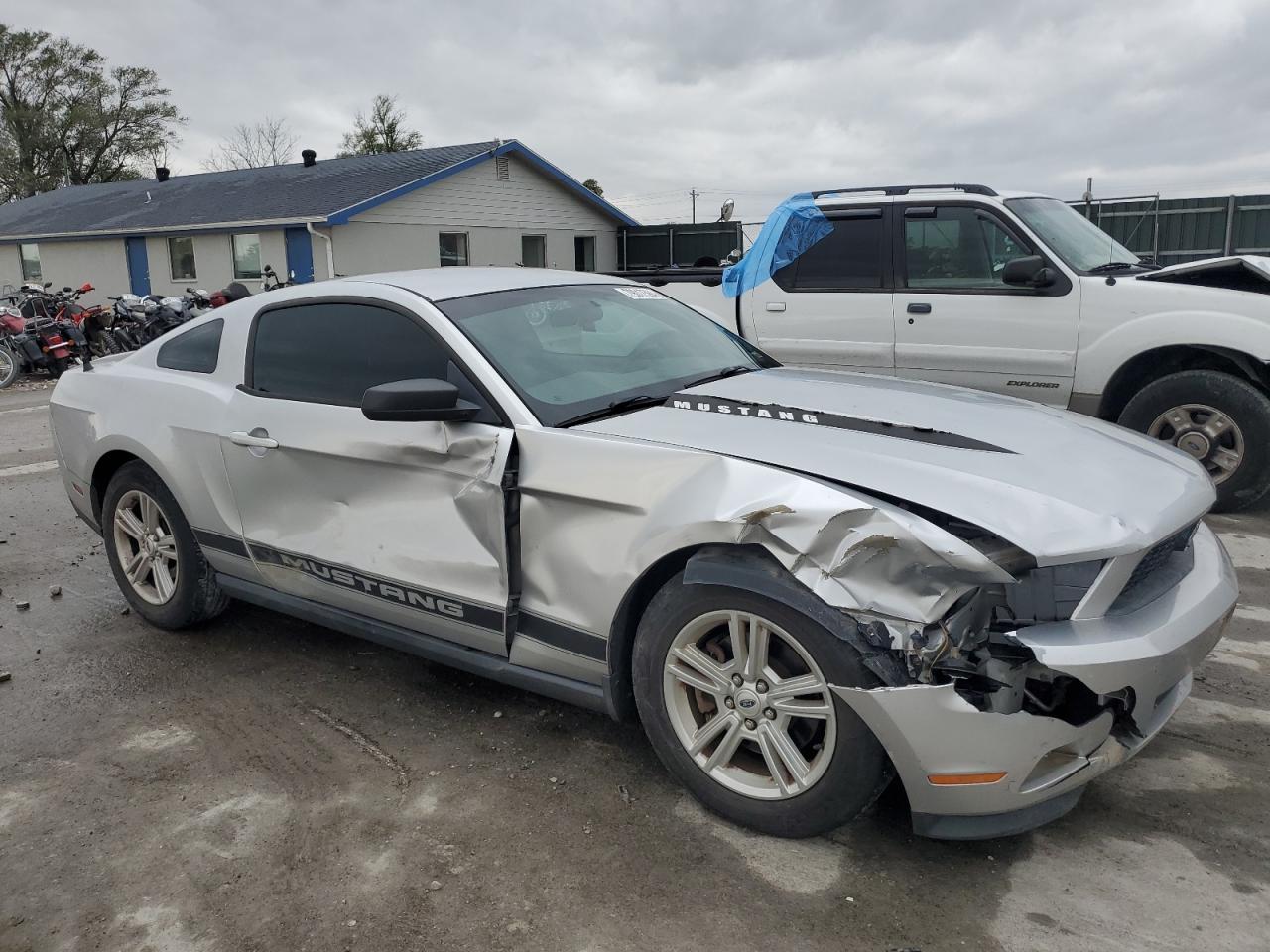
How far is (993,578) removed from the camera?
7.69 feet

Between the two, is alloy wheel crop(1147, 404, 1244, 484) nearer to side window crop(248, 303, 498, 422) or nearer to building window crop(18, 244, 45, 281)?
side window crop(248, 303, 498, 422)

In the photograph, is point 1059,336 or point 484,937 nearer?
point 484,937

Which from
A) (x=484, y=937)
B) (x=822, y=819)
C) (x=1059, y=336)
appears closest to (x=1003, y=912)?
(x=822, y=819)

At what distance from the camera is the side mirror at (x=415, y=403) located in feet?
9.86

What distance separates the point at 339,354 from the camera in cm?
366

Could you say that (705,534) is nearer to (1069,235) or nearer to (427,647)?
(427,647)

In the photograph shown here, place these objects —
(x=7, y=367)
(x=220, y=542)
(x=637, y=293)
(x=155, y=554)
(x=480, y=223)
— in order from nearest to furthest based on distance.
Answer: (x=220, y=542), (x=637, y=293), (x=155, y=554), (x=7, y=367), (x=480, y=223)

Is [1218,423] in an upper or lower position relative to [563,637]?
upper

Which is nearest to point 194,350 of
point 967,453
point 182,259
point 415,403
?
point 415,403

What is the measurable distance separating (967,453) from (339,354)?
7.48ft

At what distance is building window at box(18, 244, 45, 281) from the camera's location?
29.9 metres

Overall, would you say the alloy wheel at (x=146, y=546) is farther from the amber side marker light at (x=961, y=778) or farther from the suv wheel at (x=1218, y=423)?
the suv wheel at (x=1218, y=423)

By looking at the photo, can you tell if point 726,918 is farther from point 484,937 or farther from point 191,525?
point 191,525

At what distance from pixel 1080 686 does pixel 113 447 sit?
4036 millimetres
